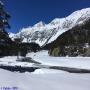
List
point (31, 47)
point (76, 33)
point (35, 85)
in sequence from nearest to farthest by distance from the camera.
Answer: point (35, 85) < point (76, 33) < point (31, 47)

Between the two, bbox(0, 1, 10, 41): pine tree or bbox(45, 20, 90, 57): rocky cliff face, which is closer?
bbox(0, 1, 10, 41): pine tree

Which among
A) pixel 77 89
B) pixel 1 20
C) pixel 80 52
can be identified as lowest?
pixel 77 89

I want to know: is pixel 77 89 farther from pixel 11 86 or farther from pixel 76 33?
pixel 76 33

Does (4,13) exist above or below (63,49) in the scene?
above

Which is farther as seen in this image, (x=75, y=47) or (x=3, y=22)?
(x=75, y=47)

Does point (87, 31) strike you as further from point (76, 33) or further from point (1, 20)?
point (1, 20)

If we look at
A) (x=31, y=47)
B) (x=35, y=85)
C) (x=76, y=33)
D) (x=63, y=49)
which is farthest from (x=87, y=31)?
(x=35, y=85)

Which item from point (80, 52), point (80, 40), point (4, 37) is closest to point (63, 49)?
point (80, 52)

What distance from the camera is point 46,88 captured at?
5871mm

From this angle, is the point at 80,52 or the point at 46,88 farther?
the point at 80,52

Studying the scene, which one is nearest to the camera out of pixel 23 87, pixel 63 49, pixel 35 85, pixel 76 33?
pixel 23 87

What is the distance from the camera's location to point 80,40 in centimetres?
6081

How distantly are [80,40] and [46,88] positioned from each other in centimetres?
5563

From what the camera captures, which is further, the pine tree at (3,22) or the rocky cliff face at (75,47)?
the rocky cliff face at (75,47)
